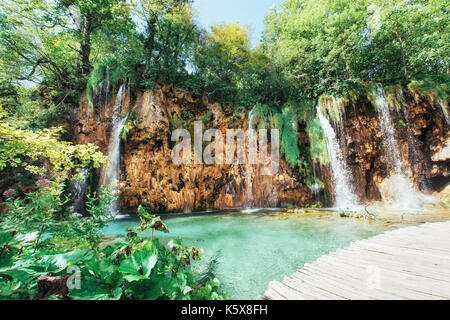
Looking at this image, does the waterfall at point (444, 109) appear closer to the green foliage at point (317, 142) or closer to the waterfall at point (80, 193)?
the green foliage at point (317, 142)

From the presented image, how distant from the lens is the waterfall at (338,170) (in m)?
9.08

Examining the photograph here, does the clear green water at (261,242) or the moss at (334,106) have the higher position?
the moss at (334,106)

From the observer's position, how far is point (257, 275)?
3.04 meters

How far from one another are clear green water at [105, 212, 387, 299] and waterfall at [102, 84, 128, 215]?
2.93 m

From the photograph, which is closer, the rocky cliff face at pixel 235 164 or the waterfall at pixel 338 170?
the rocky cliff face at pixel 235 164

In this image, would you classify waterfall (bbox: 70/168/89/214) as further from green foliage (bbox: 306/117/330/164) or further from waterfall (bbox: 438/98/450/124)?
waterfall (bbox: 438/98/450/124)

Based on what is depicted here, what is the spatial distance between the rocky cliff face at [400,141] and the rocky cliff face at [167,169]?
137 inches

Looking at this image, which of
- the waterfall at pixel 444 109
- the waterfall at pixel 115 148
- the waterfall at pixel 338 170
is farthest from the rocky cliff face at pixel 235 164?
the waterfall at pixel 338 170

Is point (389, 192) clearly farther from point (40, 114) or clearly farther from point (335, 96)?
point (40, 114)

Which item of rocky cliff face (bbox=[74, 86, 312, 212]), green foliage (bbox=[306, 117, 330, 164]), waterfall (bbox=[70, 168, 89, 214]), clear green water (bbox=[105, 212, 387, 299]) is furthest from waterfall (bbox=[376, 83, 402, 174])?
waterfall (bbox=[70, 168, 89, 214])

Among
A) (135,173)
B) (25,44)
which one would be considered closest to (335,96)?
(135,173)

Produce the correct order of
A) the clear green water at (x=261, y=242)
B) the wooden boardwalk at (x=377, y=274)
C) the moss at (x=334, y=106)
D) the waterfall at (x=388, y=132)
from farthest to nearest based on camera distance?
the moss at (x=334, y=106) < the waterfall at (x=388, y=132) < the clear green water at (x=261, y=242) < the wooden boardwalk at (x=377, y=274)

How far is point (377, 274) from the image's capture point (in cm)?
187

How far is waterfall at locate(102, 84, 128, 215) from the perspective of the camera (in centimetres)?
850
